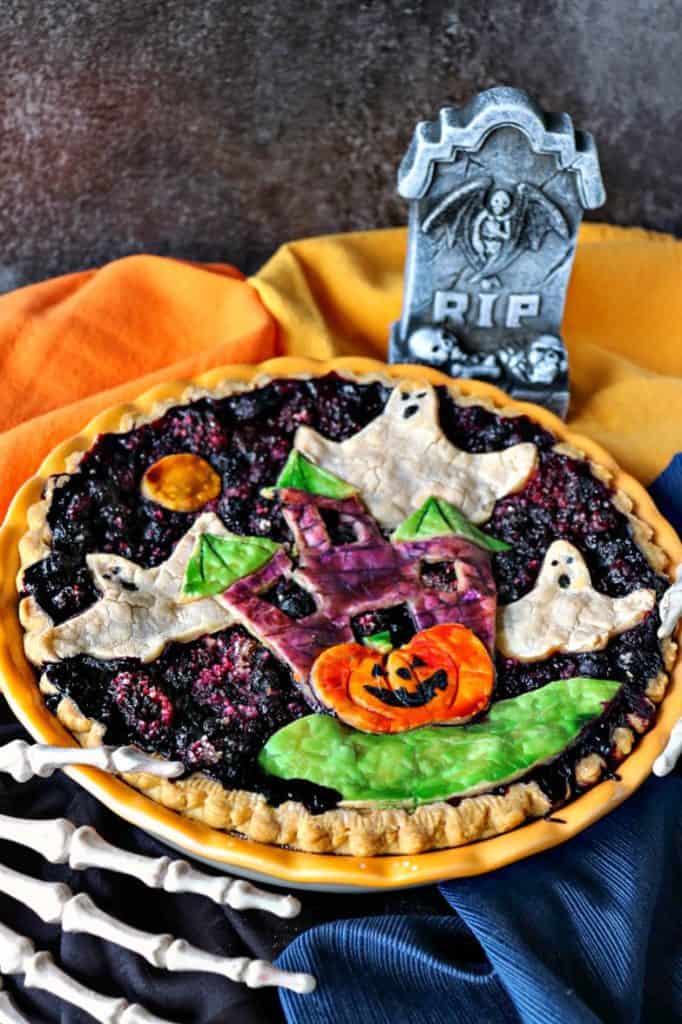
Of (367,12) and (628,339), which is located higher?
(367,12)

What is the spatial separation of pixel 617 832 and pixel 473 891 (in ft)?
0.64

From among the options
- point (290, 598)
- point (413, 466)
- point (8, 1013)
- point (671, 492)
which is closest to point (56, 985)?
point (8, 1013)

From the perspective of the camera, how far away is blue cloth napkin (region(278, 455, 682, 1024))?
118cm

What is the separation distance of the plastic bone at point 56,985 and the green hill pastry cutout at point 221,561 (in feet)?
1.54

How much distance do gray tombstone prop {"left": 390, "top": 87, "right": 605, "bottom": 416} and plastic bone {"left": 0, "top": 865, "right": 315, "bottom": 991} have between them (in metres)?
1.08

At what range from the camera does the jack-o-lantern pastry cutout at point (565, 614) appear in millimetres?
1483

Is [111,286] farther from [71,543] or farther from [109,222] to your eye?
[71,543]

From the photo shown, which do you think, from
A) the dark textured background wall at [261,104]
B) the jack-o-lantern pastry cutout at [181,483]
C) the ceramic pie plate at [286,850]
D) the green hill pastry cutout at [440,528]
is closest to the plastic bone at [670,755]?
the ceramic pie plate at [286,850]

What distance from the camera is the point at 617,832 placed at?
1352 millimetres

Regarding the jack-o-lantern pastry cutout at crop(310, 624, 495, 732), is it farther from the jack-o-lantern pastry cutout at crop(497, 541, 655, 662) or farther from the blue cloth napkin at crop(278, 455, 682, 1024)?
the blue cloth napkin at crop(278, 455, 682, 1024)

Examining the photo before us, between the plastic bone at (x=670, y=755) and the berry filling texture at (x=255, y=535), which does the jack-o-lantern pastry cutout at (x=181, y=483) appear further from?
the plastic bone at (x=670, y=755)

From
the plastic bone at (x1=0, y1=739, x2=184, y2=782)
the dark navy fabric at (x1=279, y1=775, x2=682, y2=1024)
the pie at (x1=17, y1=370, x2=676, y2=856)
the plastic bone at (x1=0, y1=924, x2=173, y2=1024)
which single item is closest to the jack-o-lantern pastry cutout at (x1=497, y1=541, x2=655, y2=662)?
the pie at (x1=17, y1=370, x2=676, y2=856)

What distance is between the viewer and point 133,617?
4.79 ft

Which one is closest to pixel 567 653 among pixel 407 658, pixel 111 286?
pixel 407 658
